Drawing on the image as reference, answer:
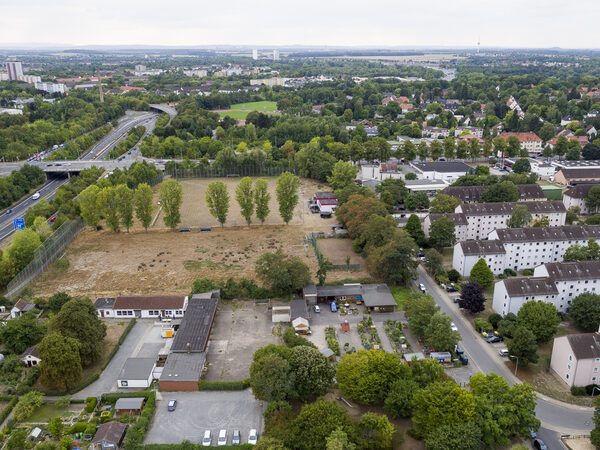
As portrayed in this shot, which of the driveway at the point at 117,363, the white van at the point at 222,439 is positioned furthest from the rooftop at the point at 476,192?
the white van at the point at 222,439

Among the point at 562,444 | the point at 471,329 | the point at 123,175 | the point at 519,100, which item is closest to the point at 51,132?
the point at 123,175

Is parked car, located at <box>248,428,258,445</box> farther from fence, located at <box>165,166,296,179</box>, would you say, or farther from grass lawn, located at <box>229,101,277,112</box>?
grass lawn, located at <box>229,101,277,112</box>

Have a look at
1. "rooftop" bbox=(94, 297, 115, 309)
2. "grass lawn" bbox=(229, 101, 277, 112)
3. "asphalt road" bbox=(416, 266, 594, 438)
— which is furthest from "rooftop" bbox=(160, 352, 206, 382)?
"grass lawn" bbox=(229, 101, 277, 112)

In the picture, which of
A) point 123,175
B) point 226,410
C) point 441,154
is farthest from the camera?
point 441,154

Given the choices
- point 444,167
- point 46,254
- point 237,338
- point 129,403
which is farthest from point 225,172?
point 129,403

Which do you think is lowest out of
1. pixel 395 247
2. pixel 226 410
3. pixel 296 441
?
pixel 226 410

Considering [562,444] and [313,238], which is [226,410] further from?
[313,238]

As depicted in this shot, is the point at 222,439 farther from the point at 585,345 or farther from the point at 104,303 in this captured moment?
the point at 585,345
